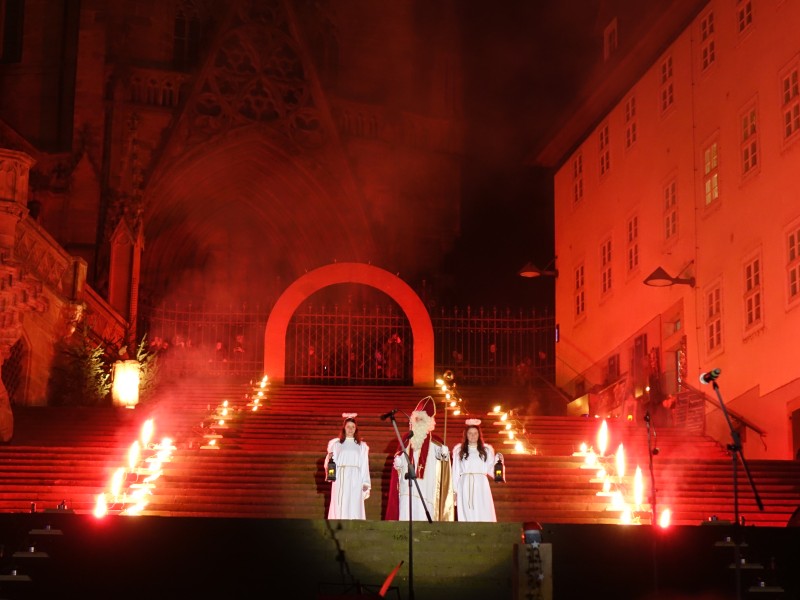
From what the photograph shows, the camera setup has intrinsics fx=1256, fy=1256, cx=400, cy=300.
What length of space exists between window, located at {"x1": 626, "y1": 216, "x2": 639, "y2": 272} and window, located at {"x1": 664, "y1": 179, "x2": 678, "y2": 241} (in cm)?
168

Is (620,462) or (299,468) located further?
(299,468)

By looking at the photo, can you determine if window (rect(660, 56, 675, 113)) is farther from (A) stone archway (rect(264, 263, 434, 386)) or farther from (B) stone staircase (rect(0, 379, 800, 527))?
(B) stone staircase (rect(0, 379, 800, 527))

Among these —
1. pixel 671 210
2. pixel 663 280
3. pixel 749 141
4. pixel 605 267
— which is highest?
pixel 749 141

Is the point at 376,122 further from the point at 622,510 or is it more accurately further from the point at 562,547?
the point at 562,547

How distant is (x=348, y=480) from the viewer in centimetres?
1631

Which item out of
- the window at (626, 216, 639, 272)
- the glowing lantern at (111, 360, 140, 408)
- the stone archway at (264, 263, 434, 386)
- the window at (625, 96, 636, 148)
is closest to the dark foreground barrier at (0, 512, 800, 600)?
the glowing lantern at (111, 360, 140, 408)

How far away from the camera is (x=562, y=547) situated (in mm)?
12242

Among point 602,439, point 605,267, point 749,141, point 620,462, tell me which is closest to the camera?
point 620,462

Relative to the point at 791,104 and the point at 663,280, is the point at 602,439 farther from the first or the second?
the point at 791,104

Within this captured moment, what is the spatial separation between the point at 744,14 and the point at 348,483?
509 inches

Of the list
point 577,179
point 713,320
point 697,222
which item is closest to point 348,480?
point 713,320

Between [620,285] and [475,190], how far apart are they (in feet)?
38.1

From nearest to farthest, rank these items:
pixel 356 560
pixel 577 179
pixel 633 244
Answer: pixel 356 560, pixel 633 244, pixel 577 179

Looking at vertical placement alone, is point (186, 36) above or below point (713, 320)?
above
